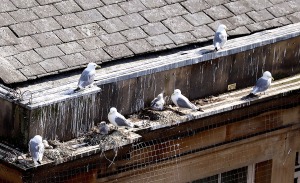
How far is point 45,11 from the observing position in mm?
25094

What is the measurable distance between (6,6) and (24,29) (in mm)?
560

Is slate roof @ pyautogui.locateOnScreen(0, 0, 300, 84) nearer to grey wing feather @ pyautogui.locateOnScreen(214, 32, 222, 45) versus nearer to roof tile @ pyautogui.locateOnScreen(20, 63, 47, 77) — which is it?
roof tile @ pyautogui.locateOnScreen(20, 63, 47, 77)

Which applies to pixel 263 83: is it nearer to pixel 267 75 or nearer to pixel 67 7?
pixel 267 75

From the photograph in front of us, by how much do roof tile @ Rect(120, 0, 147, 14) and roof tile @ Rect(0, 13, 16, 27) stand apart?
2043mm

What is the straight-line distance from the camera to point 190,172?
2531 centimetres

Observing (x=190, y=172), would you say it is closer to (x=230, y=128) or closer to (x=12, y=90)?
(x=230, y=128)

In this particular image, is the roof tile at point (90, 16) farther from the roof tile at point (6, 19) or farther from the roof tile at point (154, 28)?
the roof tile at point (6, 19)

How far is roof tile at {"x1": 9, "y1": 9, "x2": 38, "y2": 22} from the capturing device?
2478cm

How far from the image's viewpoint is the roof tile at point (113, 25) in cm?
2531

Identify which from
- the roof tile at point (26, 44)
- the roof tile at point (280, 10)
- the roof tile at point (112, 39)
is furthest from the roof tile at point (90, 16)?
the roof tile at point (280, 10)

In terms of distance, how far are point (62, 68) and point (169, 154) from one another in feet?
7.15

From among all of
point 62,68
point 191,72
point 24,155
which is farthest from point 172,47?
point 24,155

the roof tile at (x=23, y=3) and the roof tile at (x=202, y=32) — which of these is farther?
the roof tile at (x=202, y=32)

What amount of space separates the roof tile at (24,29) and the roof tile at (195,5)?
118 inches
